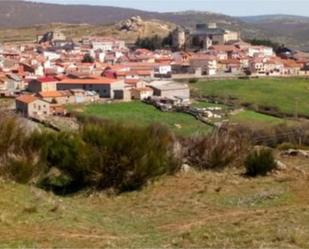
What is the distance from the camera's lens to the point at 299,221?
9117mm

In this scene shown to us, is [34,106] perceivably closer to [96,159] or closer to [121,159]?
[96,159]

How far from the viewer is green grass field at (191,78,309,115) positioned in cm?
5688

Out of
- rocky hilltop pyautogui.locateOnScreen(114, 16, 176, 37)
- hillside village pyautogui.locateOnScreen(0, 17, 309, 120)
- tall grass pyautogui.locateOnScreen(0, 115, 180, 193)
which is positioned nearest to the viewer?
tall grass pyautogui.locateOnScreen(0, 115, 180, 193)

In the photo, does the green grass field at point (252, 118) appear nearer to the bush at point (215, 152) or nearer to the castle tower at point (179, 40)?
the bush at point (215, 152)

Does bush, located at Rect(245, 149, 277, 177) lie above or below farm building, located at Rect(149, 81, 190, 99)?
above

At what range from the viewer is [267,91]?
64.0m

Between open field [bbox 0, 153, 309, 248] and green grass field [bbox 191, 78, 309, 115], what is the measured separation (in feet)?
132

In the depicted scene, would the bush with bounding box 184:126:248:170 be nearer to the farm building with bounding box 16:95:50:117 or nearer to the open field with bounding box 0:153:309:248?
the open field with bounding box 0:153:309:248

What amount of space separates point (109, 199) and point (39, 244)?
4.60 m

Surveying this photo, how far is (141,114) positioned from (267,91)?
60.4 ft

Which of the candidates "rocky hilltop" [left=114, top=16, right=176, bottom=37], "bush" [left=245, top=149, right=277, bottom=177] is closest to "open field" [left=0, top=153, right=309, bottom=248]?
"bush" [left=245, top=149, right=277, bottom=177]

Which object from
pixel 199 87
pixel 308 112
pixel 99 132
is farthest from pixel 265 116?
pixel 99 132

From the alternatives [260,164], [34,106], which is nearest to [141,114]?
[34,106]

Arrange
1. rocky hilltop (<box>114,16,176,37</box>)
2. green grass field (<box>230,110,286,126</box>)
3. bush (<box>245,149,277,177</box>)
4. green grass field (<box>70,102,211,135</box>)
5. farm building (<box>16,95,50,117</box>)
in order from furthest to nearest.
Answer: rocky hilltop (<box>114,16,176,37</box>) < farm building (<box>16,95,50,117</box>) < green grass field (<box>230,110,286,126</box>) < green grass field (<box>70,102,211,135</box>) < bush (<box>245,149,277,177</box>)
